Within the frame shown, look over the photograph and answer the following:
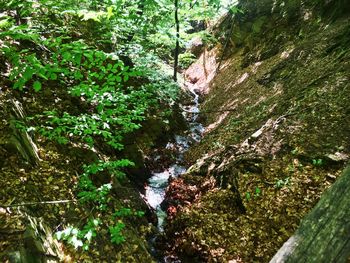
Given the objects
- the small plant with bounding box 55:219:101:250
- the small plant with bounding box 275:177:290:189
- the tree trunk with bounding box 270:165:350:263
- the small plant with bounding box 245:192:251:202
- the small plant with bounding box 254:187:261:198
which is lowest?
the small plant with bounding box 245:192:251:202

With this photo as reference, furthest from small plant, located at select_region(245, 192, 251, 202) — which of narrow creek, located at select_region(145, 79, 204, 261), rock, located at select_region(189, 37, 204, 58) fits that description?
rock, located at select_region(189, 37, 204, 58)

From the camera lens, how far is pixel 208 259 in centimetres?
629

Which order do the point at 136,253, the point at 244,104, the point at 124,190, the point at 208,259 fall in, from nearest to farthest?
the point at 136,253
the point at 208,259
the point at 124,190
the point at 244,104

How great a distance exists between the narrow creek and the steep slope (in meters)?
0.43

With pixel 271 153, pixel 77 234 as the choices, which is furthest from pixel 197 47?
pixel 77 234

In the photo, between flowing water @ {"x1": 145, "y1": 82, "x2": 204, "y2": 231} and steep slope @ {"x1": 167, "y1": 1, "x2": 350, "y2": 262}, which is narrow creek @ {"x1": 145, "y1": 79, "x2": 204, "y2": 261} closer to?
flowing water @ {"x1": 145, "y1": 82, "x2": 204, "y2": 231}

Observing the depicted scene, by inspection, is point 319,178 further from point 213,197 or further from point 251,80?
point 251,80

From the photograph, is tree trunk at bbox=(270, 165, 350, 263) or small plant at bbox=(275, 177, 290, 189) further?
small plant at bbox=(275, 177, 290, 189)

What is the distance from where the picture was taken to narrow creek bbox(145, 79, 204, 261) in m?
8.64

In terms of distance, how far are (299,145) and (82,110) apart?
5.69 meters

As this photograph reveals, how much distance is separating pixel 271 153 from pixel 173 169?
3894 mm

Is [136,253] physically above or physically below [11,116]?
below

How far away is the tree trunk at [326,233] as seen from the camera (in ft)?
12.0

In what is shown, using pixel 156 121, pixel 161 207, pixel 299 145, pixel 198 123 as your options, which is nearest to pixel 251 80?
pixel 198 123
